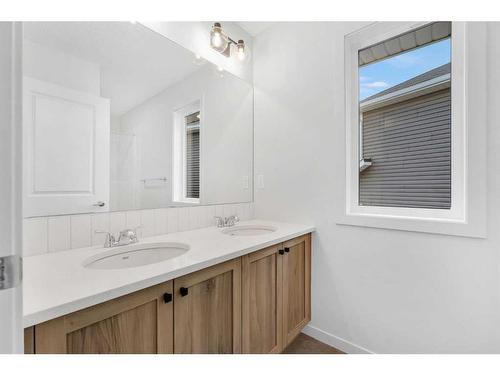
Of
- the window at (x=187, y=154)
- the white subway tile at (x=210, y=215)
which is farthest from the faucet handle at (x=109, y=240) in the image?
the white subway tile at (x=210, y=215)

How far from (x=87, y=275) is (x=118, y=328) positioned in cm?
20

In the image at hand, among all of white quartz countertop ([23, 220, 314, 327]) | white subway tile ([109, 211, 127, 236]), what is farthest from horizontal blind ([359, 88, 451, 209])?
white subway tile ([109, 211, 127, 236])

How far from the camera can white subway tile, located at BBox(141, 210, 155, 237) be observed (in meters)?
1.38

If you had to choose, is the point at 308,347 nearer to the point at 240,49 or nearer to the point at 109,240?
the point at 109,240

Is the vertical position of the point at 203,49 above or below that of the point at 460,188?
above

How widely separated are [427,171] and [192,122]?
1496mm

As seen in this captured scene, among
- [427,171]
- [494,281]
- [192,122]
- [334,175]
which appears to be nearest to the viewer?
[494,281]

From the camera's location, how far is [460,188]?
1.24 m

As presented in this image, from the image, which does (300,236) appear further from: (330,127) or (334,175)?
(330,127)

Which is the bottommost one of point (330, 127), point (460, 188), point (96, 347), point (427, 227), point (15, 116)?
point (96, 347)

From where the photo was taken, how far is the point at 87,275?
80 cm

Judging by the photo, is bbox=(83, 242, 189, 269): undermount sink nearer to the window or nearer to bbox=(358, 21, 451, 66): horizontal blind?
the window

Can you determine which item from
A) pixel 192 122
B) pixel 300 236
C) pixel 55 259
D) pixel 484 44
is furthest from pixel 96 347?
pixel 484 44

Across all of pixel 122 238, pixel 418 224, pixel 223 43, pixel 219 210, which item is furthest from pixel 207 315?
pixel 223 43
